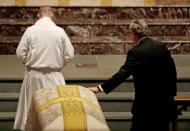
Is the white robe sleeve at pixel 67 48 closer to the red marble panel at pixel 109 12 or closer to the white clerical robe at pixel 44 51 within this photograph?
the white clerical robe at pixel 44 51

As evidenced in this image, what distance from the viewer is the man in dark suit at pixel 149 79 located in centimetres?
425

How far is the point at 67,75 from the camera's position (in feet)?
23.4

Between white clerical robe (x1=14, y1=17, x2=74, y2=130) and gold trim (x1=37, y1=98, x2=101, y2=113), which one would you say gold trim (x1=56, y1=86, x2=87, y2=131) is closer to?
gold trim (x1=37, y1=98, x2=101, y2=113)

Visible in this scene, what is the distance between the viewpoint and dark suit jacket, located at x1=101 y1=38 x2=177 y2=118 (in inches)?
167

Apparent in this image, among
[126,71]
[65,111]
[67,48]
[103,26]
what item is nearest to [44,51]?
[67,48]

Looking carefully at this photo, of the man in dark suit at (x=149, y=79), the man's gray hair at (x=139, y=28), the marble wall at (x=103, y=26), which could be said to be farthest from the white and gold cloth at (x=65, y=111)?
the marble wall at (x=103, y=26)

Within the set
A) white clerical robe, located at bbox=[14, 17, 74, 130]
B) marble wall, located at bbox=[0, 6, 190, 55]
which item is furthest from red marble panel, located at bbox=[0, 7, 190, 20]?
white clerical robe, located at bbox=[14, 17, 74, 130]

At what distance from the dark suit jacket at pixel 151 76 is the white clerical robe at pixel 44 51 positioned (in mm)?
1306

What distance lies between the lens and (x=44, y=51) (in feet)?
17.8

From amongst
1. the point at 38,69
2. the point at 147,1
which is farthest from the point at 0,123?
the point at 147,1

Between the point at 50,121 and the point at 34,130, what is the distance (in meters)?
0.38

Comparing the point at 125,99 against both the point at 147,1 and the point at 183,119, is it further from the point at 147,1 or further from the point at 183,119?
the point at 147,1

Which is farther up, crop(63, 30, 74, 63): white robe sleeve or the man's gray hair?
the man's gray hair

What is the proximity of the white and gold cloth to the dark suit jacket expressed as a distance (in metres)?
0.83
